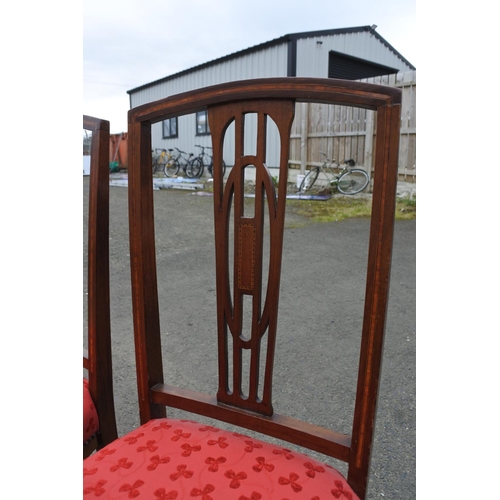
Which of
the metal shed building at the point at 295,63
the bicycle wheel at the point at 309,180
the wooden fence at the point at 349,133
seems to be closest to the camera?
the wooden fence at the point at 349,133

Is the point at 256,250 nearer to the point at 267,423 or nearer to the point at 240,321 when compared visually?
the point at 240,321

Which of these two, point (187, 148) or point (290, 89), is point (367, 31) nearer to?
point (187, 148)

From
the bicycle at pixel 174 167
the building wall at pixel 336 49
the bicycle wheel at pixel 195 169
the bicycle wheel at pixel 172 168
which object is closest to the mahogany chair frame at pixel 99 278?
the building wall at pixel 336 49

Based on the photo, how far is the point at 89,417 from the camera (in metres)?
0.92

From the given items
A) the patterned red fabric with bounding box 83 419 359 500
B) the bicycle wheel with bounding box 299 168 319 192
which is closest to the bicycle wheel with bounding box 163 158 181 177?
the bicycle wheel with bounding box 299 168 319 192

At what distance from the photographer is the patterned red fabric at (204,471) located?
25.2 inches

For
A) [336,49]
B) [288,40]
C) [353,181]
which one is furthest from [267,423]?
[336,49]

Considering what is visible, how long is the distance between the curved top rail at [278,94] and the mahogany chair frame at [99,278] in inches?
4.8

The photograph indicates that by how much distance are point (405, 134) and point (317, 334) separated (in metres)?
5.27

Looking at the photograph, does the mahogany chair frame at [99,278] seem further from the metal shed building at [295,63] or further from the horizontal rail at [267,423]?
the metal shed building at [295,63]

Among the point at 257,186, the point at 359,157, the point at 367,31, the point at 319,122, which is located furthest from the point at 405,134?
the point at 257,186

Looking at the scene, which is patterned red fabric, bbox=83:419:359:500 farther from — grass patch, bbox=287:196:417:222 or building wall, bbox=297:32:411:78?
building wall, bbox=297:32:411:78

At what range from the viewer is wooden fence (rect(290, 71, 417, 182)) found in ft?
22.4

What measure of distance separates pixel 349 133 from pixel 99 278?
24.5 ft
